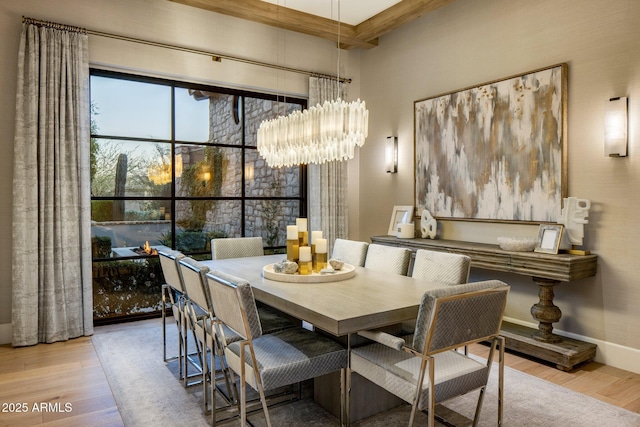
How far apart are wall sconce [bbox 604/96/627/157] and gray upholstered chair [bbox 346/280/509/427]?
1.87 metres

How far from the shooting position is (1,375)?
3.11 metres

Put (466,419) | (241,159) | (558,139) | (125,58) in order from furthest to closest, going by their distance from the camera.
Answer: (241,159) → (125,58) → (558,139) → (466,419)

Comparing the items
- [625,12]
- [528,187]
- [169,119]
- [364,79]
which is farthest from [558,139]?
[169,119]

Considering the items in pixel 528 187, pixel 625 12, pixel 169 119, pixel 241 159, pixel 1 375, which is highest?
pixel 625 12

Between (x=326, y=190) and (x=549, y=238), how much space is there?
2661 millimetres

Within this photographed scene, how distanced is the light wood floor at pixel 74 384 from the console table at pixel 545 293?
0.10m

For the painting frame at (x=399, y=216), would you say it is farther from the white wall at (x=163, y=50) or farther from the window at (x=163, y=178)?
the white wall at (x=163, y=50)

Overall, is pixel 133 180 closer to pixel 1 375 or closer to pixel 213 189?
pixel 213 189

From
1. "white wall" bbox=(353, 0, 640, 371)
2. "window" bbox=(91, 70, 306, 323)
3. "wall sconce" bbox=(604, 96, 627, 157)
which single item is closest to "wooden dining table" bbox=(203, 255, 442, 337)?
"white wall" bbox=(353, 0, 640, 371)

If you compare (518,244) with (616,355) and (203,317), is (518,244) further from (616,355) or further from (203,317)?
(203,317)

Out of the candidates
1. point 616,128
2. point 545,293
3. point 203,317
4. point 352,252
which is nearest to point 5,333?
point 203,317

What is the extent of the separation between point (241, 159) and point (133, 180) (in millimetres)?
1205

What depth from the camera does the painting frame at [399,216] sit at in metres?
4.90

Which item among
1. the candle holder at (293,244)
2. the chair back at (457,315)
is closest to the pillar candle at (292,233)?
the candle holder at (293,244)
